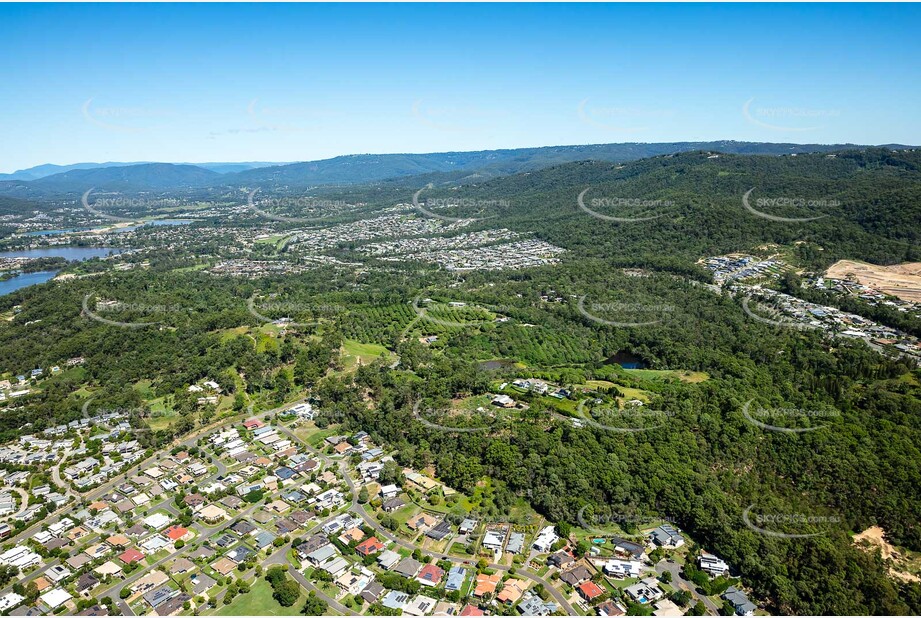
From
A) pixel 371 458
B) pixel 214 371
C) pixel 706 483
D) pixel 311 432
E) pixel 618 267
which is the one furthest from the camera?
pixel 618 267

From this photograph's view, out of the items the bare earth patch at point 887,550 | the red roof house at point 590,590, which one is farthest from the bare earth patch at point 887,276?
the red roof house at point 590,590

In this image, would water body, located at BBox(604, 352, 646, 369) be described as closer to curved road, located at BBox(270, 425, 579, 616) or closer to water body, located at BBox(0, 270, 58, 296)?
curved road, located at BBox(270, 425, 579, 616)

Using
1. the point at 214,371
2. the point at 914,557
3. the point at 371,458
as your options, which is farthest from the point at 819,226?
the point at 214,371

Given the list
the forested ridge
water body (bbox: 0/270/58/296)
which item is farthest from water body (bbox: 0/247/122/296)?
the forested ridge

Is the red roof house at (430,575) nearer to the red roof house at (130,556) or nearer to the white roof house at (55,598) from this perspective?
the red roof house at (130,556)

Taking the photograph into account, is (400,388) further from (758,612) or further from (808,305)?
(808,305)
